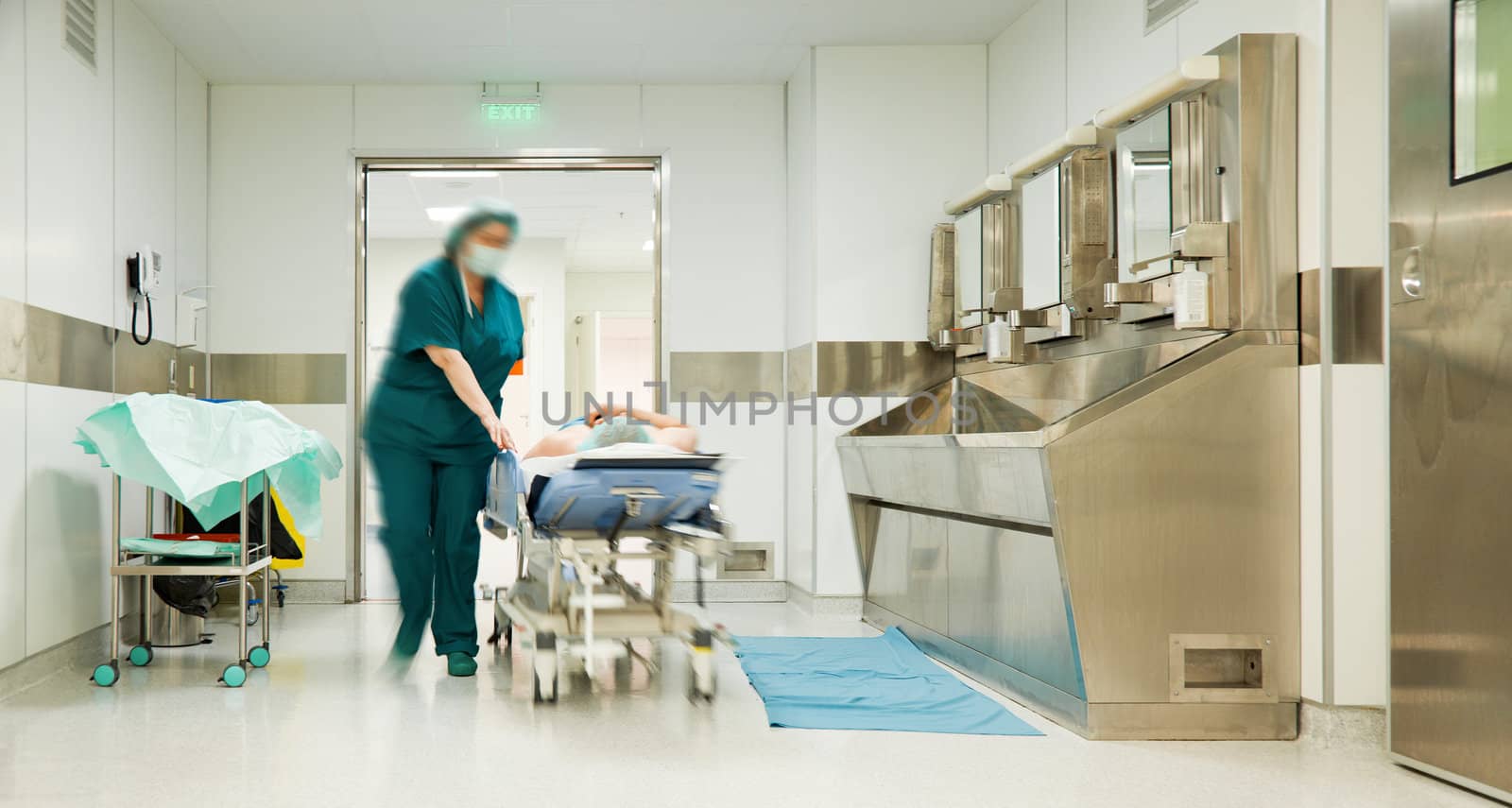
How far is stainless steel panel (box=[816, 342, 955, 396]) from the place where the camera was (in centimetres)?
526

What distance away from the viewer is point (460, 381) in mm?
3500

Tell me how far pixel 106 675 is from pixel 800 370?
3116 millimetres

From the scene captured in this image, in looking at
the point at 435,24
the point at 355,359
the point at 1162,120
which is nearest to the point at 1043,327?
the point at 1162,120

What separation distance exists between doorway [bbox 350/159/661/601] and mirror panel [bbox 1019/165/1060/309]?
2035mm

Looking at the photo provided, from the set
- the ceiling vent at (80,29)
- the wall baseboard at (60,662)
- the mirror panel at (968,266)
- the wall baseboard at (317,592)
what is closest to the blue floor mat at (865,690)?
the mirror panel at (968,266)

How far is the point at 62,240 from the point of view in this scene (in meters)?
3.93

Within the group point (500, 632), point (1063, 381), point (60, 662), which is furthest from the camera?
point (500, 632)

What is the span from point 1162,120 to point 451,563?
258cm

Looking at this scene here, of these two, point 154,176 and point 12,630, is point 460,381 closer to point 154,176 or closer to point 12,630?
point 12,630

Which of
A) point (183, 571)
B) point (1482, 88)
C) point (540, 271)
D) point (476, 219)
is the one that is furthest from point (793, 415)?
point (540, 271)

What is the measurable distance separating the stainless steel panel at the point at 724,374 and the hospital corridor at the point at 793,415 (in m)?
0.03

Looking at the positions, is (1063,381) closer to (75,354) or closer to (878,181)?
(878,181)

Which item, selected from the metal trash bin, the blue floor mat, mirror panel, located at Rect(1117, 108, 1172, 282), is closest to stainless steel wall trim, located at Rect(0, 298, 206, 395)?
the metal trash bin

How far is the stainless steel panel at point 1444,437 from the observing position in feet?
7.77
